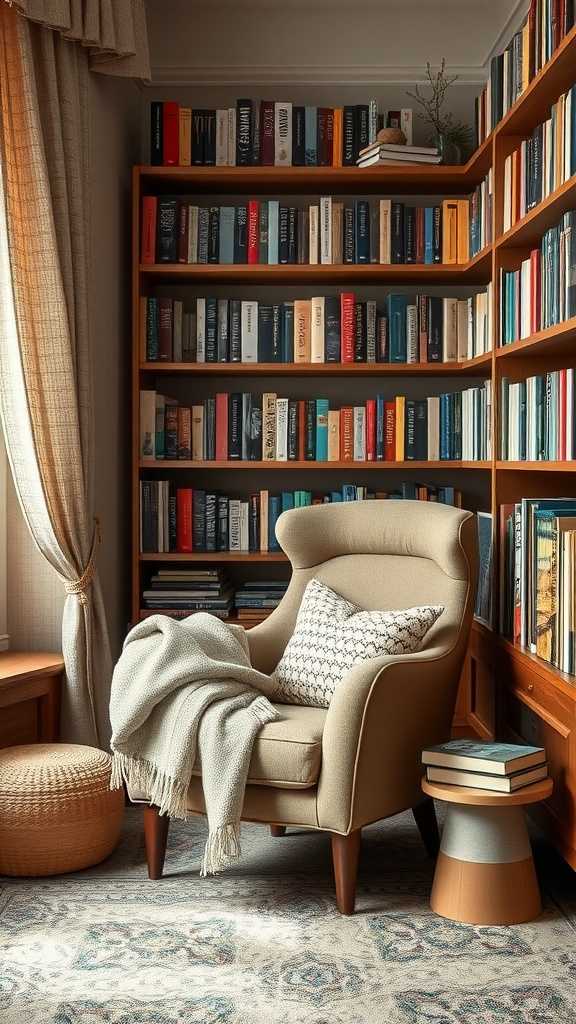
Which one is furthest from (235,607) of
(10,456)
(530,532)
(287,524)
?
(530,532)

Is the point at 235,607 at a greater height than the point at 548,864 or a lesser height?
greater

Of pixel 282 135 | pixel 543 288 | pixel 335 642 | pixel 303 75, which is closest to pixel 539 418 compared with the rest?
pixel 543 288

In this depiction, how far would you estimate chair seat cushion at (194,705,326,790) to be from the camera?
100 inches

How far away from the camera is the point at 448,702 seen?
9.64 ft

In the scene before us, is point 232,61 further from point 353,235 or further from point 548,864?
point 548,864

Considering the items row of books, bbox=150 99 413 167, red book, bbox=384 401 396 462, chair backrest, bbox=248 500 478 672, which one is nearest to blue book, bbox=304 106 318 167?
row of books, bbox=150 99 413 167

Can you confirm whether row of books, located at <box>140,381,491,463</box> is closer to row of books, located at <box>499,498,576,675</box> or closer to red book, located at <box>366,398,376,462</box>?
red book, located at <box>366,398,376,462</box>

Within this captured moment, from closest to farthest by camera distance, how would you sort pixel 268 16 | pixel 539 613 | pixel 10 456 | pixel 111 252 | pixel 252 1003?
pixel 252 1003 < pixel 539 613 < pixel 10 456 < pixel 111 252 < pixel 268 16

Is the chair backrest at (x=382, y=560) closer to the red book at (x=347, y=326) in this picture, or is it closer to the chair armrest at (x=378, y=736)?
the chair armrest at (x=378, y=736)

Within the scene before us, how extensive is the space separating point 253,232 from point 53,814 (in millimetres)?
2299

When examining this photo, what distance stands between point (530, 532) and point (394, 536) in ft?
1.52

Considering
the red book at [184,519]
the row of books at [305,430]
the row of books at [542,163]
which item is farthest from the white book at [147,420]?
the row of books at [542,163]

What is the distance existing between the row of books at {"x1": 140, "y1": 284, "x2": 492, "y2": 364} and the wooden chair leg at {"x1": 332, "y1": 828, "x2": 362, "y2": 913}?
2016 mm

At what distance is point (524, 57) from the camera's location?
3.15 metres
